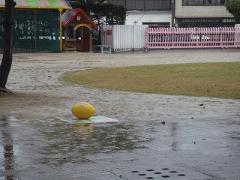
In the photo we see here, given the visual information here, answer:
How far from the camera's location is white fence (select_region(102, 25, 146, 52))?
144 ft

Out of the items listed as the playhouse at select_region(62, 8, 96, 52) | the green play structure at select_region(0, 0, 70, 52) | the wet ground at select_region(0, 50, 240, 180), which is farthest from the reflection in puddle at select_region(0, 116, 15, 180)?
the playhouse at select_region(62, 8, 96, 52)

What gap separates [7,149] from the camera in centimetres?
898

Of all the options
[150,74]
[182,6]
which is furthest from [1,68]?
[182,6]

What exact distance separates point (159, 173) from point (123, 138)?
2614 millimetres

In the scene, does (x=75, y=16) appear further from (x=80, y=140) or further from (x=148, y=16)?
(x=80, y=140)

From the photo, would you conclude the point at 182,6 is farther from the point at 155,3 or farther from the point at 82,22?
the point at 82,22

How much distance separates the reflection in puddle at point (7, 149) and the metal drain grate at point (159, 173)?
4.31 feet

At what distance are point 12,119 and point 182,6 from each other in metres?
59.5

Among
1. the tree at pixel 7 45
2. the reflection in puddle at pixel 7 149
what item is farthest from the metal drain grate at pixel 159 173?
the tree at pixel 7 45

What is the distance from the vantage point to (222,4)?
69.8m

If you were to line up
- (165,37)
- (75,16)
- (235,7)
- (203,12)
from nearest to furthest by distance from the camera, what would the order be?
(75,16) → (165,37) → (235,7) → (203,12)

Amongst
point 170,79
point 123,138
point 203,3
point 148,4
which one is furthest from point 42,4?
point 123,138

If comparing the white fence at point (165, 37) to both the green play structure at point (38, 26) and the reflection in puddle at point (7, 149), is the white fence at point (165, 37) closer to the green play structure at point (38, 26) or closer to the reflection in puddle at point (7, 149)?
the green play structure at point (38, 26)

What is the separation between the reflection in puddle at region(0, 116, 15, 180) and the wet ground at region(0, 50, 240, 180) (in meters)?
0.01
